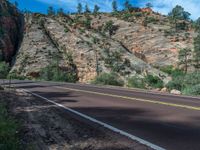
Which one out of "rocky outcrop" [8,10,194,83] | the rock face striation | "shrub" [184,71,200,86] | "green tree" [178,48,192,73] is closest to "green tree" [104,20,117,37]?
the rock face striation

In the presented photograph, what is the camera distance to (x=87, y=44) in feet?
265

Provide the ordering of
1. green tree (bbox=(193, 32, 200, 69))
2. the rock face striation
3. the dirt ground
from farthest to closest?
green tree (bbox=(193, 32, 200, 69)) → the rock face striation → the dirt ground

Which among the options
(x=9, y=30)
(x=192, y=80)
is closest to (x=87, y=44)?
(x=9, y=30)

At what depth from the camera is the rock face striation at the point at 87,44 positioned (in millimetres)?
73062

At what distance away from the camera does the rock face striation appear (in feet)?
240

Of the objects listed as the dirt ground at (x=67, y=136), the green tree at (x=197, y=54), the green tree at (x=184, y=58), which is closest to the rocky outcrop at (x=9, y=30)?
the green tree at (x=184, y=58)

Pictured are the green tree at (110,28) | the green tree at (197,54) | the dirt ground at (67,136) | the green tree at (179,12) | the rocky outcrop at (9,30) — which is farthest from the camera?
the green tree at (179,12)

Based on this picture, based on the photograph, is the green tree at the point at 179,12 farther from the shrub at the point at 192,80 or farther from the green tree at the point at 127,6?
the shrub at the point at 192,80

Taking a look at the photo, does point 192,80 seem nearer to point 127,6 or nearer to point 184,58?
point 184,58

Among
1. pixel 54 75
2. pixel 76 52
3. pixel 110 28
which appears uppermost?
pixel 110 28

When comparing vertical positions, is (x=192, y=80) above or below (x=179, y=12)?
below

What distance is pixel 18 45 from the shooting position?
276 ft

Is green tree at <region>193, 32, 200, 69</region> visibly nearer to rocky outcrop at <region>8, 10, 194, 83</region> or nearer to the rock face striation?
rocky outcrop at <region>8, 10, 194, 83</region>

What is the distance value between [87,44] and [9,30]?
19.4 metres
